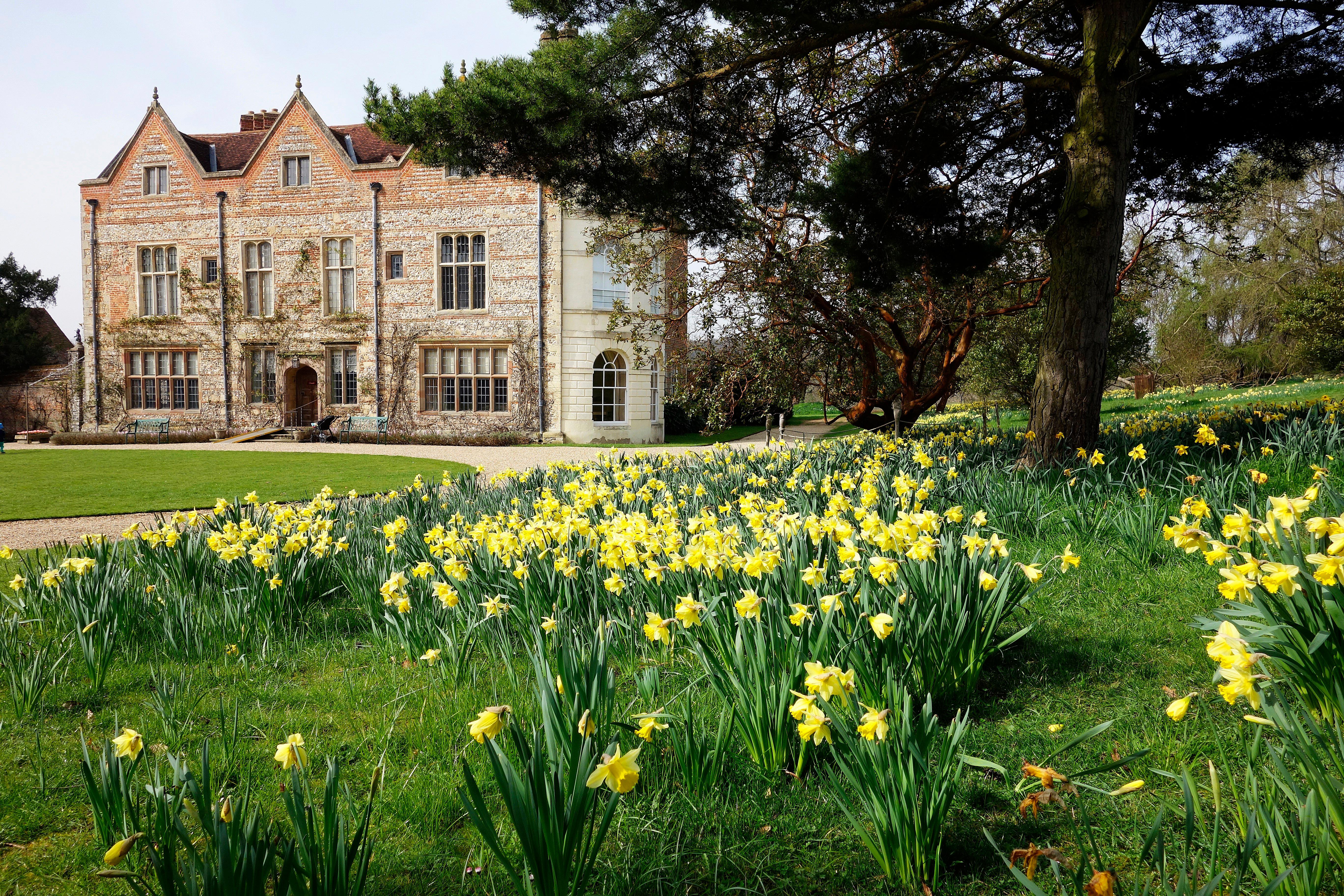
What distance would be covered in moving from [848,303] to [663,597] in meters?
5.96

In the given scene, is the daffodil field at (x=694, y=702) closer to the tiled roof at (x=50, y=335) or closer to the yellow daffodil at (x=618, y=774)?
the yellow daffodil at (x=618, y=774)

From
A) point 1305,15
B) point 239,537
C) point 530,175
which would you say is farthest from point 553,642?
point 1305,15

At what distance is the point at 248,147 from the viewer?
2572 centimetres

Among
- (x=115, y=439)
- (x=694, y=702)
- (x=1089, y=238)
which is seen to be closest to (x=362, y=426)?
(x=115, y=439)

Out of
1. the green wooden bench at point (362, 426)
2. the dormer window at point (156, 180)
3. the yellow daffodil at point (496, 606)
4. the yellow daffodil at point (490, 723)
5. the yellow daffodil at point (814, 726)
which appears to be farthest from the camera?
the dormer window at point (156, 180)

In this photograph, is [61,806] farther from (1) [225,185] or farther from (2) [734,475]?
(1) [225,185]

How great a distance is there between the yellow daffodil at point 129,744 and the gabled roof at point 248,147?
22954 mm

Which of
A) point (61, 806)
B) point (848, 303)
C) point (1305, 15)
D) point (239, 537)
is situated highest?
point (1305, 15)

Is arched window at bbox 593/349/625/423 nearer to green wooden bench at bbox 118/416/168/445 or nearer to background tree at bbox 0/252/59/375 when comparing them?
green wooden bench at bbox 118/416/168/445

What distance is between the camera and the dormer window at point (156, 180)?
79.2 feet

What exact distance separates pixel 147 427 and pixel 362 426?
24.1ft

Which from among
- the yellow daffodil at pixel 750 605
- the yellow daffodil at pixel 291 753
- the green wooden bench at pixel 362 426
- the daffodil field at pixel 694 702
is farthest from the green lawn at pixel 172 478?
the green wooden bench at pixel 362 426

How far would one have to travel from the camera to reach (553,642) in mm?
2311

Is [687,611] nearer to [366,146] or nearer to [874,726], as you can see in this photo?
[874,726]
